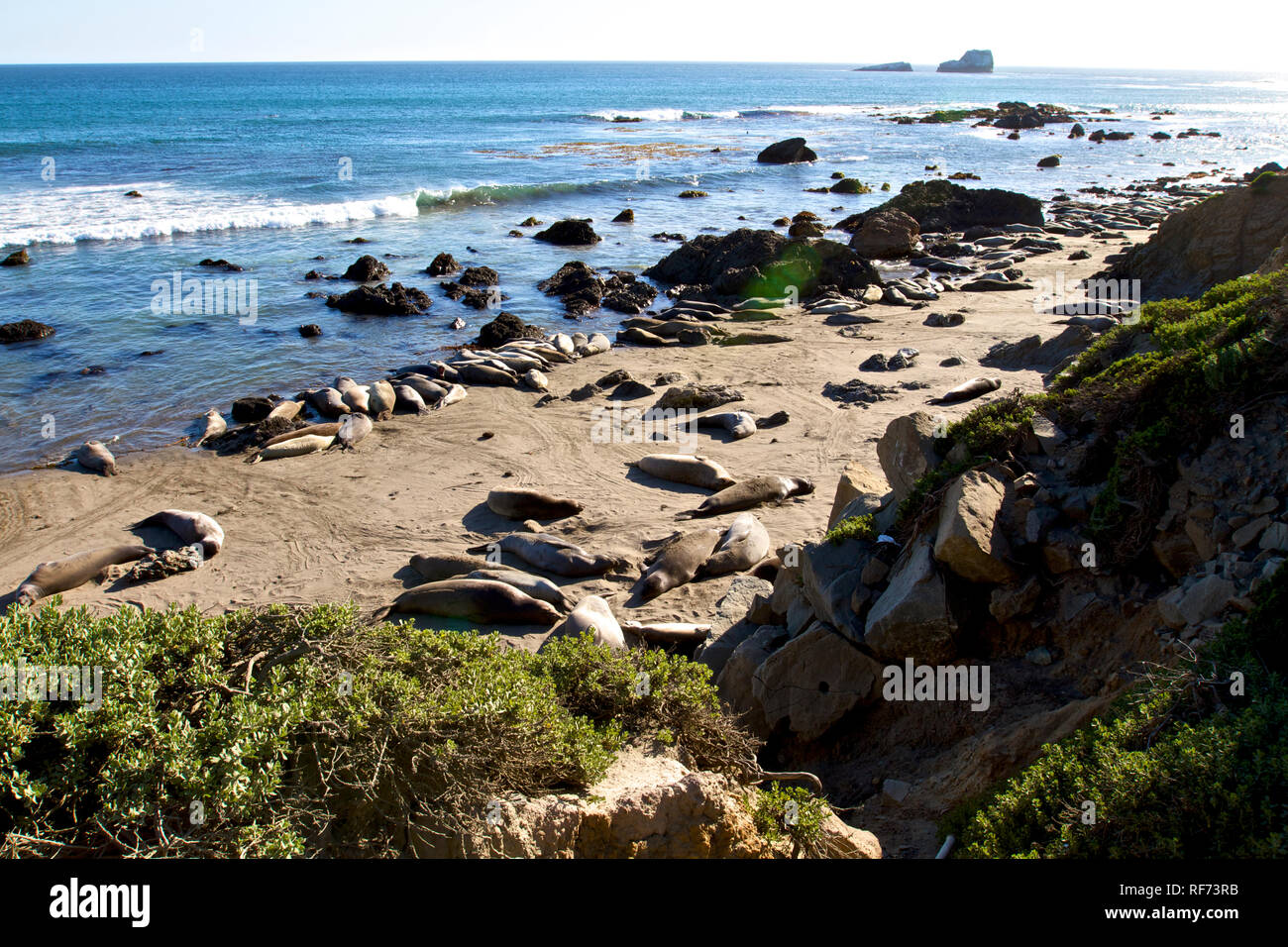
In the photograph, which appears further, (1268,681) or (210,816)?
(1268,681)

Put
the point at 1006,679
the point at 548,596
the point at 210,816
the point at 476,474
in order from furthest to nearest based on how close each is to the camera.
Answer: the point at 476,474 < the point at 548,596 < the point at 1006,679 < the point at 210,816

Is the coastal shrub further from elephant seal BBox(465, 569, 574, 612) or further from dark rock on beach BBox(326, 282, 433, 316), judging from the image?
dark rock on beach BBox(326, 282, 433, 316)

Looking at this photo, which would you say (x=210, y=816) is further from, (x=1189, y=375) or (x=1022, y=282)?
(x=1022, y=282)

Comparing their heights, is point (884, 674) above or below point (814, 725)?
above

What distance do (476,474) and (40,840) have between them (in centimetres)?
920

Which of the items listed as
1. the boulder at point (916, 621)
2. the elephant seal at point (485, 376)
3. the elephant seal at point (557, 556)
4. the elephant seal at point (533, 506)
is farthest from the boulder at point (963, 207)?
the boulder at point (916, 621)

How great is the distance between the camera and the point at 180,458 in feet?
42.0

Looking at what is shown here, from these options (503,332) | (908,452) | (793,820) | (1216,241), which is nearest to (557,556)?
Result: (908,452)

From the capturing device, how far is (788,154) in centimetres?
4925

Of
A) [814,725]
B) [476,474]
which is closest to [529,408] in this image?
[476,474]

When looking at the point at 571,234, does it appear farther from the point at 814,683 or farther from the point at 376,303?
the point at 814,683

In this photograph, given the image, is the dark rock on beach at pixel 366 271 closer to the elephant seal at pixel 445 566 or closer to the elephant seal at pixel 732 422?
the elephant seal at pixel 732 422

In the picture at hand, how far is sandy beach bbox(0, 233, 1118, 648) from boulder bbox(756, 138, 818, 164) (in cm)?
3627

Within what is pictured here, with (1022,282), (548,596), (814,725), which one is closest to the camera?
(814,725)
